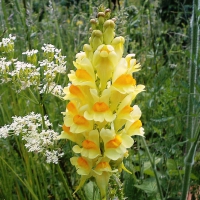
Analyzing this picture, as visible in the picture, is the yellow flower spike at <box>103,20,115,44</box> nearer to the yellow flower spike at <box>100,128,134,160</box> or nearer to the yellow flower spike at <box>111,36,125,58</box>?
the yellow flower spike at <box>111,36,125,58</box>

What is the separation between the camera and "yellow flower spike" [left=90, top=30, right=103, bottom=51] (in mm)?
1008

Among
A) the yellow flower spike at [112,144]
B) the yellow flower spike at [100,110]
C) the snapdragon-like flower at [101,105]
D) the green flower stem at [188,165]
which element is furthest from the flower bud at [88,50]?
the green flower stem at [188,165]

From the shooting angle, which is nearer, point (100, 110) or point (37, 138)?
point (100, 110)

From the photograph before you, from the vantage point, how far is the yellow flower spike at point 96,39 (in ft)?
3.31

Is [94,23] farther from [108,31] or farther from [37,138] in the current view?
[37,138]

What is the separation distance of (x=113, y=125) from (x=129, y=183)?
619 millimetres

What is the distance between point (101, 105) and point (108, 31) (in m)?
0.20

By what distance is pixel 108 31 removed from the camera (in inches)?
40.5

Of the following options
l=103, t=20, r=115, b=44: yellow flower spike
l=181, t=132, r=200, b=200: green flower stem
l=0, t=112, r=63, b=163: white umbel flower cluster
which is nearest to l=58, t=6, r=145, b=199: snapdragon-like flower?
l=103, t=20, r=115, b=44: yellow flower spike

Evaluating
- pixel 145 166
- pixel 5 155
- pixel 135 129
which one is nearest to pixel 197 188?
pixel 145 166

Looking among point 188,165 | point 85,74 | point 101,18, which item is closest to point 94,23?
point 101,18

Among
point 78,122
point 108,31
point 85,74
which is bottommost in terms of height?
point 78,122

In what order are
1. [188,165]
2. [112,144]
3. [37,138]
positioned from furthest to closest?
[188,165]
[37,138]
[112,144]

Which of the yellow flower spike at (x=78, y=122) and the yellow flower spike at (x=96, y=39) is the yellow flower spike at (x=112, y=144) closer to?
the yellow flower spike at (x=78, y=122)
